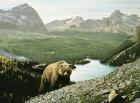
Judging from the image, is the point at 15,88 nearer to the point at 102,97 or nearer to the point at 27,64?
the point at 27,64

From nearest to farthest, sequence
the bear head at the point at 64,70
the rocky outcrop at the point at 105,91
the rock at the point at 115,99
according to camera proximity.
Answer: the rock at the point at 115,99 → the rocky outcrop at the point at 105,91 → the bear head at the point at 64,70

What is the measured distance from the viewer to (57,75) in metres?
33.5

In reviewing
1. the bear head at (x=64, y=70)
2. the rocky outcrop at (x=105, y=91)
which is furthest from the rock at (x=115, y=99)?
the bear head at (x=64, y=70)

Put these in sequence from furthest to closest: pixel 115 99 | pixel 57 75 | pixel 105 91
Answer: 1. pixel 57 75
2. pixel 105 91
3. pixel 115 99

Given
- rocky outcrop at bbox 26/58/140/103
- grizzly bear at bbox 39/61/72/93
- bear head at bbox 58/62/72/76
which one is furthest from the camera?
grizzly bear at bbox 39/61/72/93

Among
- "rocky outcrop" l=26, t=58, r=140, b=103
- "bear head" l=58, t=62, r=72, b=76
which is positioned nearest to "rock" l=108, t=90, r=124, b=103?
"rocky outcrop" l=26, t=58, r=140, b=103

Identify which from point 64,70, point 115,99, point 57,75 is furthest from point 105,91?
point 57,75

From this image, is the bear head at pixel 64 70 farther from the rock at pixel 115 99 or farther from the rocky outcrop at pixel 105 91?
the rock at pixel 115 99

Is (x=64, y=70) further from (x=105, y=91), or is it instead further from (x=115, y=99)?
(x=115, y=99)

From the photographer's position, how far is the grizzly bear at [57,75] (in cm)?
3294

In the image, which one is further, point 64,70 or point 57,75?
point 57,75

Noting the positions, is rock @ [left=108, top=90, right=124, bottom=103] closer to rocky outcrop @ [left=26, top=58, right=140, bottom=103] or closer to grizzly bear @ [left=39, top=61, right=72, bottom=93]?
rocky outcrop @ [left=26, top=58, right=140, bottom=103]

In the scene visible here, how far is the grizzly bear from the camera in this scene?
108 ft

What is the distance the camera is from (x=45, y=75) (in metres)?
35.7
